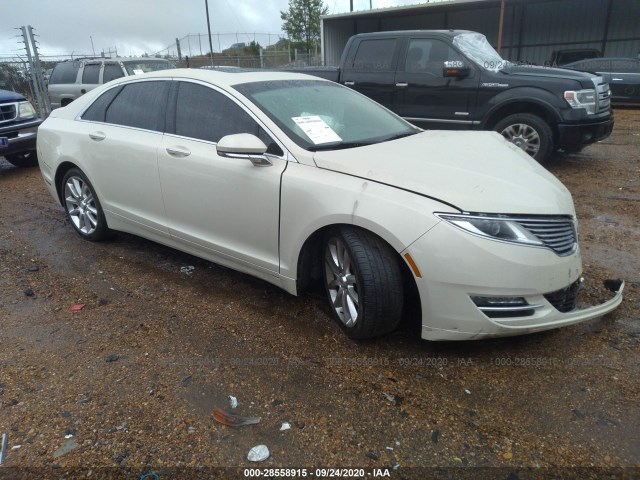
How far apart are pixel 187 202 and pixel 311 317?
1265 mm

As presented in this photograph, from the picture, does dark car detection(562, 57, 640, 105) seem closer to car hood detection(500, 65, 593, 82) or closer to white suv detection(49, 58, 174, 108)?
car hood detection(500, 65, 593, 82)

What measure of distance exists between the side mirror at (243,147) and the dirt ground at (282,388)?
1108 millimetres

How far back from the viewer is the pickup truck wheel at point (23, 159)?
8.97 m

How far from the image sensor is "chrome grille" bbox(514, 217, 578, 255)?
262 centimetres

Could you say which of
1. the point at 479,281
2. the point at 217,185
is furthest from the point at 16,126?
the point at 479,281

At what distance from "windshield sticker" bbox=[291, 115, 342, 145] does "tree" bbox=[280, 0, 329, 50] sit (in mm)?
41034

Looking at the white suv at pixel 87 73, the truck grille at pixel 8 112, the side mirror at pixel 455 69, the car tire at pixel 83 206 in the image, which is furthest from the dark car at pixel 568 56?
the car tire at pixel 83 206

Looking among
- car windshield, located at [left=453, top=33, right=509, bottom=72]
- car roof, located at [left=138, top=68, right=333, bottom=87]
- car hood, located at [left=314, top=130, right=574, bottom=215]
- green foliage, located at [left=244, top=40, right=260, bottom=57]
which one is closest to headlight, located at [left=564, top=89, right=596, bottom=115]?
car windshield, located at [left=453, top=33, right=509, bottom=72]

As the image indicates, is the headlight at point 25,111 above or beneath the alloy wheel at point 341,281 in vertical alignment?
above

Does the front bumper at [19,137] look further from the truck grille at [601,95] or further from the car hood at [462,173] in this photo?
the truck grille at [601,95]

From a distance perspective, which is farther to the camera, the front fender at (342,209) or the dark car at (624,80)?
the dark car at (624,80)

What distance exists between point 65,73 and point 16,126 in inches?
213

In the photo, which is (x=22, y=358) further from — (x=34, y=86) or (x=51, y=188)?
(x=34, y=86)

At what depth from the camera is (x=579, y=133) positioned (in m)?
6.65
